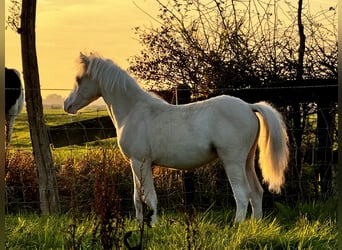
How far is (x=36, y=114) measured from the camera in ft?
21.8

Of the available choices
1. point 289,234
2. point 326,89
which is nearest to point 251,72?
point 326,89

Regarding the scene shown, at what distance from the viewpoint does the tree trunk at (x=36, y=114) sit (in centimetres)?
653

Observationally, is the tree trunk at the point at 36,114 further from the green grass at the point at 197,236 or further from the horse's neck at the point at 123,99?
the green grass at the point at 197,236

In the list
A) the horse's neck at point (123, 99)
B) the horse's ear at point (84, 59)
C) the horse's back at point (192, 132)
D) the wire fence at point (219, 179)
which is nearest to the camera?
the horse's back at point (192, 132)

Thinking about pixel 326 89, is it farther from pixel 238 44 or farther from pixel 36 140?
pixel 36 140

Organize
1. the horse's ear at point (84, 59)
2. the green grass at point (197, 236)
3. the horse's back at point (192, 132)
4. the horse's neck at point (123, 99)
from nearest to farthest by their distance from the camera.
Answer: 1. the green grass at point (197, 236)
2. the horse's back at point (192, 132)
3. the horse's neck at point (123, 99)
4. the horse's ear at point (84, 59)

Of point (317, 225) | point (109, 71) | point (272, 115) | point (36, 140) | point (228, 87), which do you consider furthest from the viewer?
point (228, 87)

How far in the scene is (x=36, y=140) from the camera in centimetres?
668

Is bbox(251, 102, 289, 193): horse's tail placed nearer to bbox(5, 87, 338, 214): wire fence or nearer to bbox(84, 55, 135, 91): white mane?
bbox(5, 87, 338, 214): wire fence

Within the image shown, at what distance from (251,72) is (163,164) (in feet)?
6.68

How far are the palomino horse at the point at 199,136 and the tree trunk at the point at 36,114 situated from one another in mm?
802

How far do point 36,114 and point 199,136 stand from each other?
186 cm

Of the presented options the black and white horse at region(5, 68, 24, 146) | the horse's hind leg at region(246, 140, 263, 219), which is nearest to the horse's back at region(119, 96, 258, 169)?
the horse's hind leg at region(246, 140, 263, 219)

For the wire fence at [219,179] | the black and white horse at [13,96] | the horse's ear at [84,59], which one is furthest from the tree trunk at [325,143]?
the black and white horse at [13,96]
